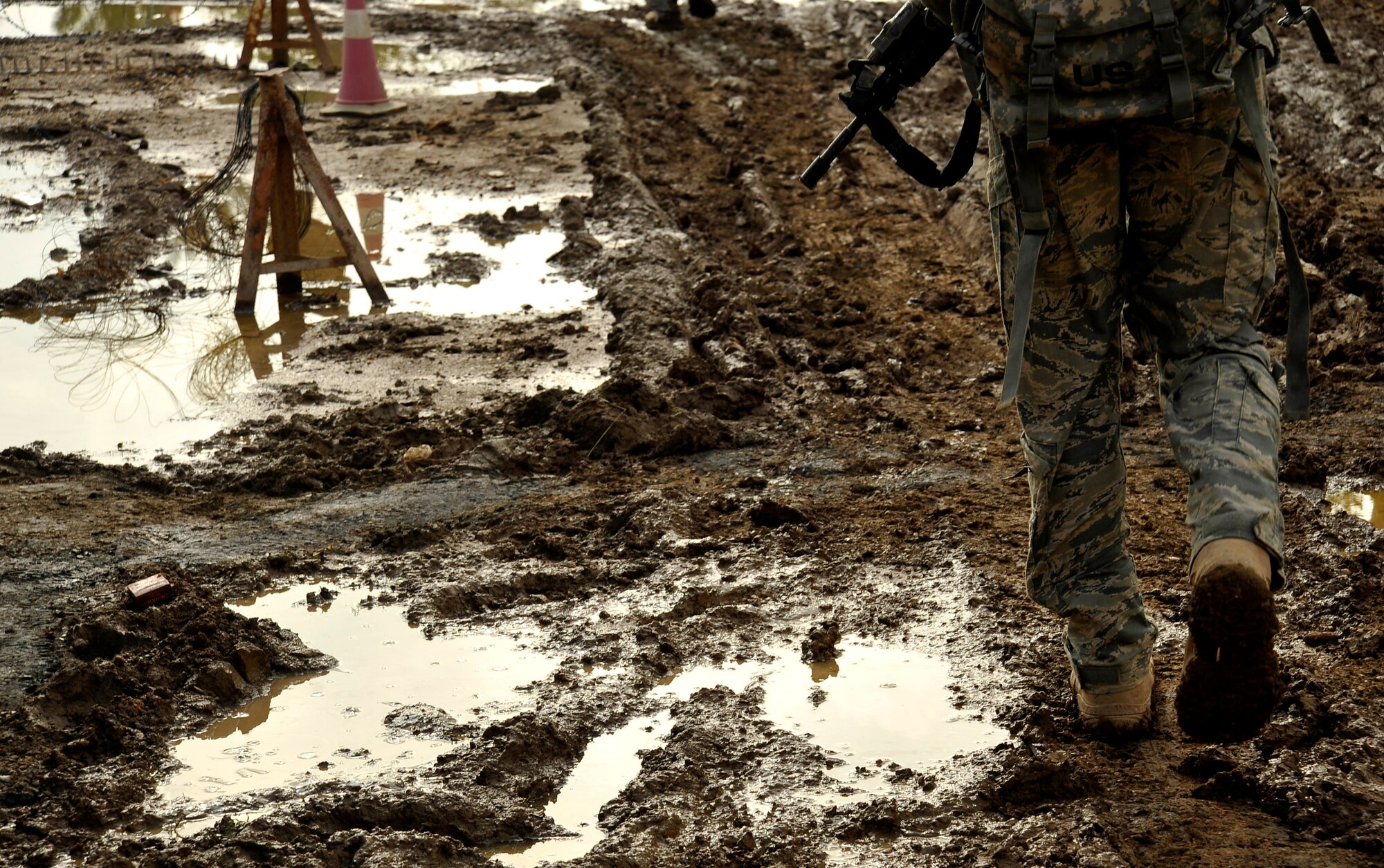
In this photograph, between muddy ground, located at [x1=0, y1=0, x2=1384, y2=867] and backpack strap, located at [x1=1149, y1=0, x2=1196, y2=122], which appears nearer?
backpack strap, located at [x1=1149, y1=0, x2=1196, y2=122]

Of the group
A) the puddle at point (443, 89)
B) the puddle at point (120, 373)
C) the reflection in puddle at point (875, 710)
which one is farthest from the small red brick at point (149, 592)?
the puddle at point (443, 89)

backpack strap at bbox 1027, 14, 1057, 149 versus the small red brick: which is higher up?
backpack strap at bbox 1027, 14, 1057, 149

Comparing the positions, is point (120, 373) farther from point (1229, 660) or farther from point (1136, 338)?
point (1229, 660)

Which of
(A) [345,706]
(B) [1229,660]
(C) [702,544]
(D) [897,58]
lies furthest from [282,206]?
(B) [1229,660]

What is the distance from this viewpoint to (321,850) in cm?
272

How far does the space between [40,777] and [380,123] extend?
8.00m

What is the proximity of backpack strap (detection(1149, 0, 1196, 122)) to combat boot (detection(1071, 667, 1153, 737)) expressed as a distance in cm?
121

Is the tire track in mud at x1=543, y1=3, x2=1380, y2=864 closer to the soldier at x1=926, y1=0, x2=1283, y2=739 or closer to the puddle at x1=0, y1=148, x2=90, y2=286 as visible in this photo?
the soldier at x1=926, y1=0, x2=1283, y2=739

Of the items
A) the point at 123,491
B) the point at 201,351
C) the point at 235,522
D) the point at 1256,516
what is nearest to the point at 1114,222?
the point at 1256,516

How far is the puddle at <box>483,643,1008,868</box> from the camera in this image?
2922 mm

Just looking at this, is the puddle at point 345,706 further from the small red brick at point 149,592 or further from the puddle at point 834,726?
the puddle at point 834,726

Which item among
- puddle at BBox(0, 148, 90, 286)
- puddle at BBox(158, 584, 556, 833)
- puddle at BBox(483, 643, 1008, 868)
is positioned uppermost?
puddle at BBox(0, 148, 90, 286)

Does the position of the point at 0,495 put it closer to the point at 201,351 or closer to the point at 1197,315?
the point at 201,351

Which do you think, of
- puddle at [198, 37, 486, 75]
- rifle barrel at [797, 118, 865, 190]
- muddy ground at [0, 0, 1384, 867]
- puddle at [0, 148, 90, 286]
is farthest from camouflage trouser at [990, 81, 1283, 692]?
puddle at [198, 37, 486, 75]
